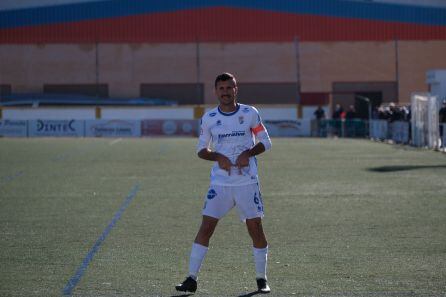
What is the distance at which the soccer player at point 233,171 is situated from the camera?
8.98 meters

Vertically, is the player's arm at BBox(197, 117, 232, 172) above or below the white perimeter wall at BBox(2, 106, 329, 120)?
below

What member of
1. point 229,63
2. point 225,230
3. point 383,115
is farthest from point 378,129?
point 225,230

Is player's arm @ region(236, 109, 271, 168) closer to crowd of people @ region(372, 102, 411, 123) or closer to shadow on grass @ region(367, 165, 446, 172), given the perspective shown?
shadow on grass @ region(367, 165, 446, 172)

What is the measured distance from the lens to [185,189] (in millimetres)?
20391

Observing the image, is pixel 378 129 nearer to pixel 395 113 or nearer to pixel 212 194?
pixel 395 113

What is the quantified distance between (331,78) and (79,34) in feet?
48.9

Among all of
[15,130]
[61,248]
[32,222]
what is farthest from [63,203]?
[15,130]

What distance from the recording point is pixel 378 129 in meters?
46.3

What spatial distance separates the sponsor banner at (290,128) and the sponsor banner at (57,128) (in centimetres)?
921

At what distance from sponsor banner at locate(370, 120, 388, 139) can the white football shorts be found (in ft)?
119

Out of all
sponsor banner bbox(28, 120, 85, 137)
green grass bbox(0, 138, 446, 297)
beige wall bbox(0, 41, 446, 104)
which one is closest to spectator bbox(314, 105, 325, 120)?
beige wall bbox(0, 41, 446, 104)

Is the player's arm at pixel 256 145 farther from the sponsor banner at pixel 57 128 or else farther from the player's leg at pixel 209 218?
the sponsor banner at pixel 57 128

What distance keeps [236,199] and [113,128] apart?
144ft

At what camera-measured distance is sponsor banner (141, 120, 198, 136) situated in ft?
169
